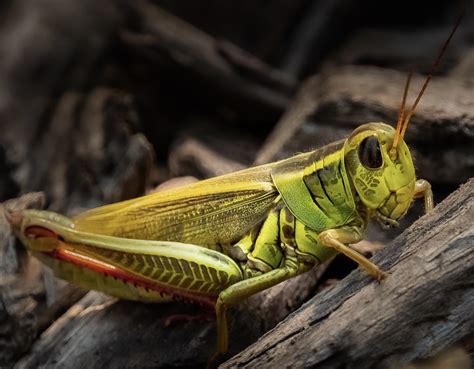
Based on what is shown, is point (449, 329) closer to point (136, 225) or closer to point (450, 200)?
point (450, 200)

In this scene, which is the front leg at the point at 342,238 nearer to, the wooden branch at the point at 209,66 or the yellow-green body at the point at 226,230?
the yellow-green body at the point at 226,230

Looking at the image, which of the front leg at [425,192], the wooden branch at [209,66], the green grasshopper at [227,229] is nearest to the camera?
the green grasshopper at [227,229]

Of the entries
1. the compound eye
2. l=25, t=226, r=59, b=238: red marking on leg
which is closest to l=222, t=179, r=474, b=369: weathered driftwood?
the compound eye

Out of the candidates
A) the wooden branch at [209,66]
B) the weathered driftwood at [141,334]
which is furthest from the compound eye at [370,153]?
the wooden branch at [209,66]

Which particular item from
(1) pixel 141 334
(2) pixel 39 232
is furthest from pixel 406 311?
(2) pixel 39 232

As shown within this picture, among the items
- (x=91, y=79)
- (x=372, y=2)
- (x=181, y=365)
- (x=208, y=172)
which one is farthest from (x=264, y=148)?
(x=372, y=2)

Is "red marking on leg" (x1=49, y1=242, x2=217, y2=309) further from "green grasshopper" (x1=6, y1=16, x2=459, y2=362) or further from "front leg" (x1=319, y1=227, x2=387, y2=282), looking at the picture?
"front leg" (x1=319, y1=227, x2=387, y2=282)

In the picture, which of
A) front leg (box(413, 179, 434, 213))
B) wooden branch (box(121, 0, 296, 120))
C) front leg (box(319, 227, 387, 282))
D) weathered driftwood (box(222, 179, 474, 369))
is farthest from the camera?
wooden branch (box(121, 0, 296, 120))
